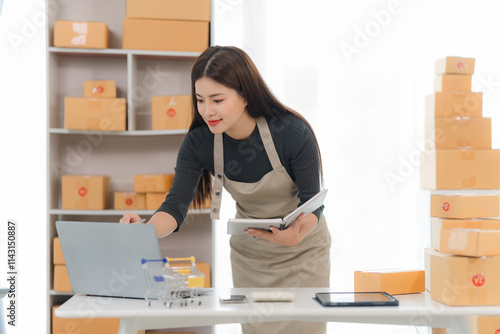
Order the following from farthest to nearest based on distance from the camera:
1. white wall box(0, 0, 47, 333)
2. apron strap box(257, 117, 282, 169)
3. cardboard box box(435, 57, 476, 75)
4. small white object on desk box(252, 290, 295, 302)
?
1. white wall box(0, 0, 47, 333)
2. cardboard box box(435, 57, 476, 75)
3. apron strap box(257, 117, 282, 169)
4. small white object on desk box(252, 290, 295, 302)

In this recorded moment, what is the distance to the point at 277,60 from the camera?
3125 millimetres

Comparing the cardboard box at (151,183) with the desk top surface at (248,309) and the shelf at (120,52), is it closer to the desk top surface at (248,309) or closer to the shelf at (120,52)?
the shelf at (120,52)

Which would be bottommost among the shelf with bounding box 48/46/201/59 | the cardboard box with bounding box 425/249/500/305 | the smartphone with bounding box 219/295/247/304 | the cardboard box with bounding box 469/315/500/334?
the cardboard box with bounding box 469/315/500/334

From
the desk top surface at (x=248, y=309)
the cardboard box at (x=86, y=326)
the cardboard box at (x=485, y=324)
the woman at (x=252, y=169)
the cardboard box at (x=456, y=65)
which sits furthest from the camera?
the cardboard box at (x=86, y=326)

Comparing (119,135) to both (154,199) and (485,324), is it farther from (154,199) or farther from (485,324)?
(485,324)

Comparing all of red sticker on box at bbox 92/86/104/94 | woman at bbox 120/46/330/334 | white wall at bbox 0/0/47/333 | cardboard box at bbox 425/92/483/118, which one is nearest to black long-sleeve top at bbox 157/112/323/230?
woman at bbox 120/46/330/334

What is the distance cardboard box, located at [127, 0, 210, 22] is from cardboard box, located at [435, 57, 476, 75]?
1.21 metres

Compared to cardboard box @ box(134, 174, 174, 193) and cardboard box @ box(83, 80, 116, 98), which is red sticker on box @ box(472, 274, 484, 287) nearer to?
cardboard box @ box(134, 174, 174, 193)

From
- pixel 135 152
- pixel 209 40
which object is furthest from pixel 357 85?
pixel 135 152

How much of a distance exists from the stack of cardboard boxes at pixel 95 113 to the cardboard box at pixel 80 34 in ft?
0.93

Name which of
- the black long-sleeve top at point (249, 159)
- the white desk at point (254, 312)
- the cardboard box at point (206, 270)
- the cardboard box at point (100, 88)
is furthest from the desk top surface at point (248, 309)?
the cardboard box at point (100, 88)

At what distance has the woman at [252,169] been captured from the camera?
1.64 meters

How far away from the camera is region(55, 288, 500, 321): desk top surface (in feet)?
4.23

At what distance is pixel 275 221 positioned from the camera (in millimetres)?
1416
